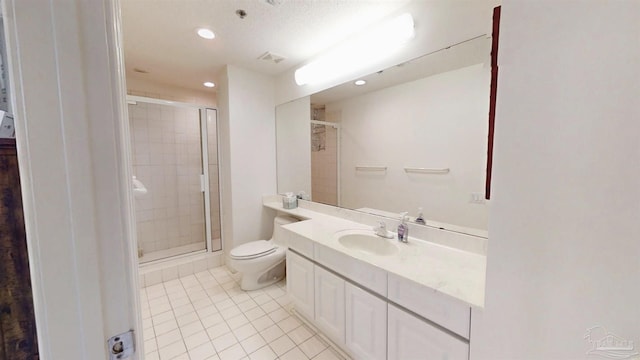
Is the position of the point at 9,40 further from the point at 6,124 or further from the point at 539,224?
the point at 539,224

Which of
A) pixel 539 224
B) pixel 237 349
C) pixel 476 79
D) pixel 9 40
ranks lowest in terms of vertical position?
pixel 237 349

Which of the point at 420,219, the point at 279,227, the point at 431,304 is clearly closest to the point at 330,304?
the point at 431,304

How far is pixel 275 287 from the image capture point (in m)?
2.39

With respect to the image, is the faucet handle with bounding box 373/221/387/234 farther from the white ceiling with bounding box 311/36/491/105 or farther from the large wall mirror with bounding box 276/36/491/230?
the white ceiling with bounding box 311/36/491/105

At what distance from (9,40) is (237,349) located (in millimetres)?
1838

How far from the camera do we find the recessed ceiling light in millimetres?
1844

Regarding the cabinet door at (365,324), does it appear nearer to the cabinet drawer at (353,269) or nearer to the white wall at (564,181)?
the cabinet drawer at (353,269)

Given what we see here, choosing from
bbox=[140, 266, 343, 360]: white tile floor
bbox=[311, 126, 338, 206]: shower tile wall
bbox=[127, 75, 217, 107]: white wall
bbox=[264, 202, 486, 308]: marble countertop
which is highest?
bbox=[127, 75, 217, 107]: white wall

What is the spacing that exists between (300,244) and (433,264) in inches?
35.4

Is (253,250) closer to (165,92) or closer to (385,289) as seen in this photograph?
(385,289)

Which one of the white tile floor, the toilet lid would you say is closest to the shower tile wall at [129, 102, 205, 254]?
the white tile floor

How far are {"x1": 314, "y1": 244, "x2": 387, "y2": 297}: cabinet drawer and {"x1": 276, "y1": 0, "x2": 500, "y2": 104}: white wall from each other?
4.38 ft

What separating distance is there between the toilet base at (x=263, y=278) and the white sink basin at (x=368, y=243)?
978 mm

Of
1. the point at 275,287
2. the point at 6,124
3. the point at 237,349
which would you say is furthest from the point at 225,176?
the point at 6,124
